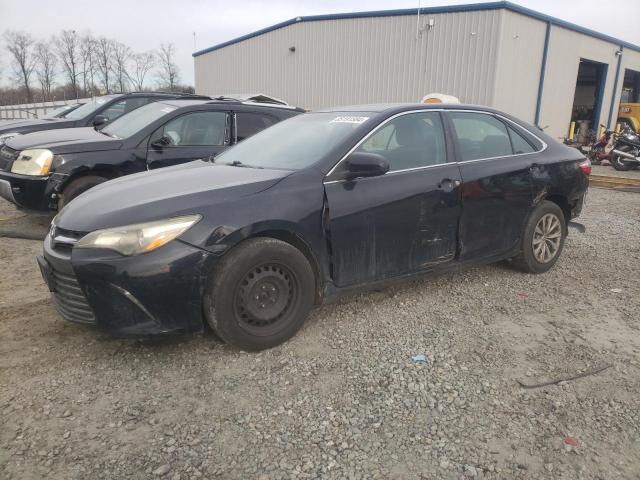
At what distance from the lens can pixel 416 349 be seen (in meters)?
3.20

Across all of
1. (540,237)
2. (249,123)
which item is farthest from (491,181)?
(249,123)

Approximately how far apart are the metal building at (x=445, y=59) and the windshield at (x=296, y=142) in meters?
12.8

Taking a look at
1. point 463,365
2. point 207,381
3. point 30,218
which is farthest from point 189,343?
point 30,218

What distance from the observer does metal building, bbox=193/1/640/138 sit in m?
15.2

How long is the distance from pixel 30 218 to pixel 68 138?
1.47m

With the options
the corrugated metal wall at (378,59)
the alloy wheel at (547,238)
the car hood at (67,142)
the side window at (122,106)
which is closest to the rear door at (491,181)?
the alloy wheel at (547,238)

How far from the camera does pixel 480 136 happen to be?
4.18 meters

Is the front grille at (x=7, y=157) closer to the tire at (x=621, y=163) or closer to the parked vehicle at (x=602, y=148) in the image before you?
the tire at (x=621, y=163)

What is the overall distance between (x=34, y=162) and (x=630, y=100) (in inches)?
1230

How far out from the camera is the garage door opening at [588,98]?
22.0 meters

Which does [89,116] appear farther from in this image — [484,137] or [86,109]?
[484,137]

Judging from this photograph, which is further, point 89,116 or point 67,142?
point 89,116

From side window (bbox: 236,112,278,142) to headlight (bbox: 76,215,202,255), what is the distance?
12.0 feet

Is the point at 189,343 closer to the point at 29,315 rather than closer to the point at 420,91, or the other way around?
the point at 29,315
